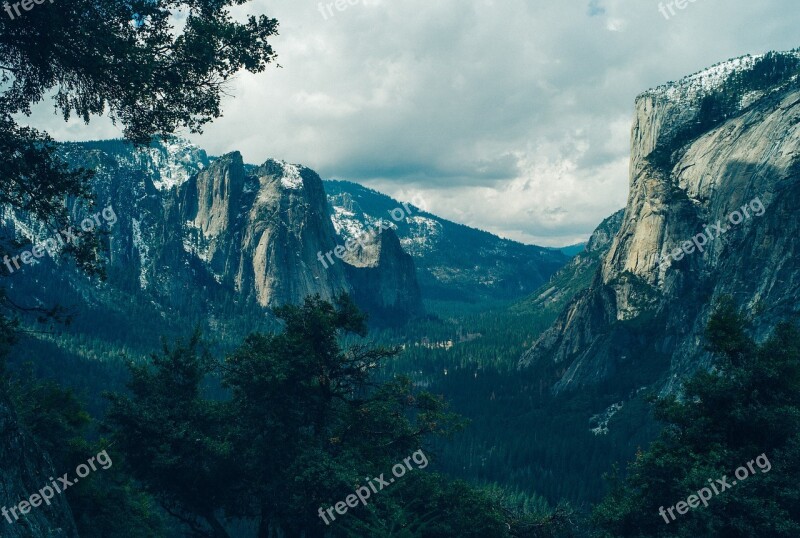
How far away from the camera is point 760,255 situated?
10462 cm

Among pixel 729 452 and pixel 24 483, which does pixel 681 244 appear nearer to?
pixel 729 452

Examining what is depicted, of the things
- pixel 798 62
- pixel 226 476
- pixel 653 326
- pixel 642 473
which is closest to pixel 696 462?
pixel 642 473

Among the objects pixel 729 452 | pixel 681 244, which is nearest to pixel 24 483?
pixel 729 452

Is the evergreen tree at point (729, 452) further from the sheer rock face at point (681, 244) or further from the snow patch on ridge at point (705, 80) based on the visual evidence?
the snow patch on ridge at point (705, 80)

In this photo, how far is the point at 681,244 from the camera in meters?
155

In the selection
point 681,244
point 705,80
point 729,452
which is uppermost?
point 705,80

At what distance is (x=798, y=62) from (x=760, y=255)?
4085 inches

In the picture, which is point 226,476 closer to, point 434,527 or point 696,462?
point 434,527

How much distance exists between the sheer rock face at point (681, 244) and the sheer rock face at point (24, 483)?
107 meters

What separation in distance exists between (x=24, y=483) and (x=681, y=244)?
570 feet

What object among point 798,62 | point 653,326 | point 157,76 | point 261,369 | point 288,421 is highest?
point 798,62

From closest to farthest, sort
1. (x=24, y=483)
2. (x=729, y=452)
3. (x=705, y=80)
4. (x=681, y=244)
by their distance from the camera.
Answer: (x=24, y=483)
(x=729, y=452)
(x=681, y=244)
(x=705, y=80)

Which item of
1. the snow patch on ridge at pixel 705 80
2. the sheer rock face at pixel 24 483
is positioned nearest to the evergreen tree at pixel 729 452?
the sheer rock face at pixel 24 483

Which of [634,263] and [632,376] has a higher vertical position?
[634,263]
